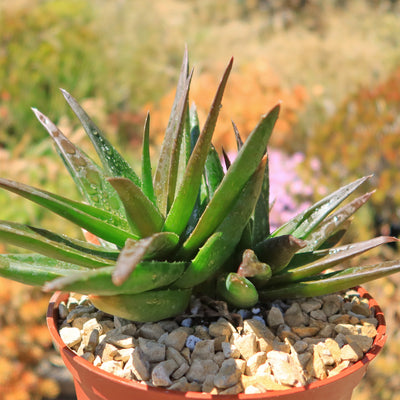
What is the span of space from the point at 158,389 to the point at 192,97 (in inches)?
150

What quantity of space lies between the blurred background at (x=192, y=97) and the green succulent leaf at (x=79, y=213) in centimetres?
33

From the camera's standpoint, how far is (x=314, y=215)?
1.06 metres

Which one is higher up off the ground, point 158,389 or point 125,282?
point 125,282

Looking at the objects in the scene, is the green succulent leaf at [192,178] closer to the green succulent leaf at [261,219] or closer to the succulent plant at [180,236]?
the succulent plant at [180,236]

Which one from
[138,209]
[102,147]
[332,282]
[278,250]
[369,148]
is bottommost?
[369,148]

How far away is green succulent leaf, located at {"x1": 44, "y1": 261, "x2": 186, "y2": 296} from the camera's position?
2.18 feet

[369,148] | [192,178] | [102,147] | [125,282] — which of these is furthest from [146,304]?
[369,148]

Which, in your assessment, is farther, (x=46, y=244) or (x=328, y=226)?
(x=328, y=226)

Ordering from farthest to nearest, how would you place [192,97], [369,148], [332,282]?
1. [192,97]
2. [369,148]
3. [332,282]

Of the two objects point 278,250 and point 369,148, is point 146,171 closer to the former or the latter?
point 278,250

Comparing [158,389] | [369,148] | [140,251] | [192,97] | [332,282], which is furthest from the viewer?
[192,97]

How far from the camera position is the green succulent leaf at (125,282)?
0.66m

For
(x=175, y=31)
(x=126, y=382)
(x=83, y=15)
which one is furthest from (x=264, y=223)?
(x=175, y=31)

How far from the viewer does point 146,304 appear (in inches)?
34.1
